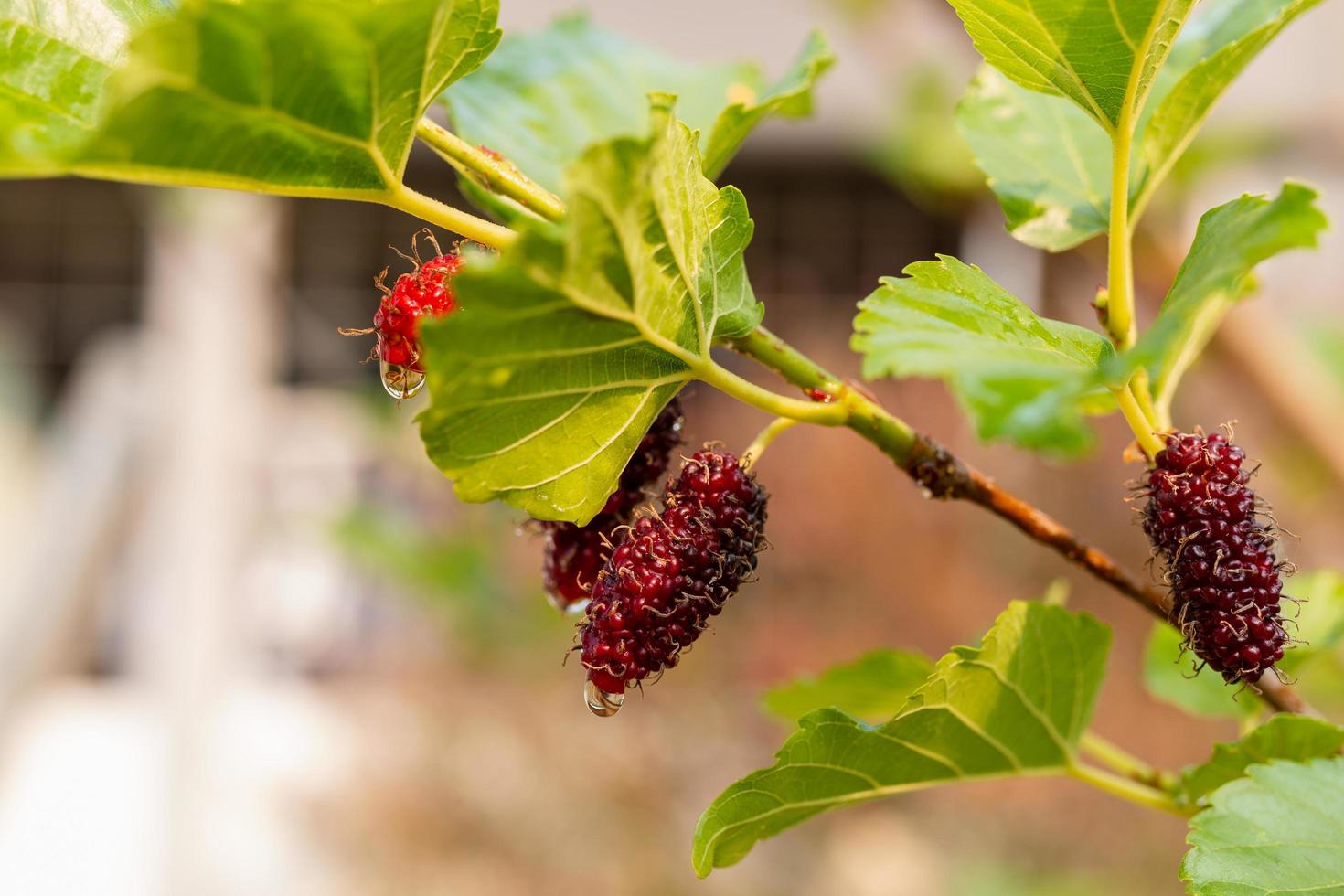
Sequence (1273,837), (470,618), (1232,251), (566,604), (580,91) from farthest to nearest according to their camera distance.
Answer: (470,618), (580,91), (566,604), (1273,837), (1232,251)

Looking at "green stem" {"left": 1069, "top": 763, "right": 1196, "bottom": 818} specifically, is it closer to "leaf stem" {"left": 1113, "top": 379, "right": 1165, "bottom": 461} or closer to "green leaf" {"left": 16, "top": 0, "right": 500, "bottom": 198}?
"leaf stem" {"left": 1113, "top": 379, "right": 1165, "bottom": 461}

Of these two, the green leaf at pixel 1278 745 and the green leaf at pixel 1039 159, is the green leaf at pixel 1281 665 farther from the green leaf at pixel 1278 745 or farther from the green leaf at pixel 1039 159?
the green leaf at pixel 1039 159

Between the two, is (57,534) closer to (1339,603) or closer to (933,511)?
(1339,603)

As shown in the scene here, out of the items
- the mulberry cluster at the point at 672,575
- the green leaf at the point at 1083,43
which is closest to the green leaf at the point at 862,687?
the mulberry cluster at the point at 672,575

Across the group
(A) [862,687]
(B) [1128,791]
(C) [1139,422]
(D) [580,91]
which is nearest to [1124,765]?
(B) [1128,791]

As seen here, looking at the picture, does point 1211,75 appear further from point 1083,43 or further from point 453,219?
point 453,219
